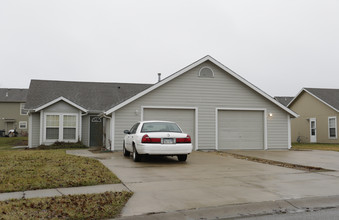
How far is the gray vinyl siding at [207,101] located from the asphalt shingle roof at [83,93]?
6.74 m

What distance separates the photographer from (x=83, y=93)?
24.9 meters

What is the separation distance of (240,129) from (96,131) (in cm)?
1000

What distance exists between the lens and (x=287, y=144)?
17.8 meters

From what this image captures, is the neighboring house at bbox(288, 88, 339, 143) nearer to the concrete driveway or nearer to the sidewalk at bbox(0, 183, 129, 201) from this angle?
the concrete driveway

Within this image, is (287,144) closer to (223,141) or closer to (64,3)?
(223,141)

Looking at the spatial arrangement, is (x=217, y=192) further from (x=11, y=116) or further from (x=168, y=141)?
(x=11, y=116)

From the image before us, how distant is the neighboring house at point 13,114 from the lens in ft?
146

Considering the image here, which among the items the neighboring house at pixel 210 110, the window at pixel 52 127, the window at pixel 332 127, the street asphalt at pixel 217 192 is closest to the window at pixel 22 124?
the window at pixel 52 127

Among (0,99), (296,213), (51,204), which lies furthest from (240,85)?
(0,99)

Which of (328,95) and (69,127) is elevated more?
(328,95)

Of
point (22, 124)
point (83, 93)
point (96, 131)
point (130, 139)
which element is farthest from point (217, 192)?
point (22, 124)

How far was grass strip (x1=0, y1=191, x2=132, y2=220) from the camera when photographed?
15.4ft

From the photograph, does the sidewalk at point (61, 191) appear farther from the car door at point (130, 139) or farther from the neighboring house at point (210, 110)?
the neighboring house at point (210, 110)

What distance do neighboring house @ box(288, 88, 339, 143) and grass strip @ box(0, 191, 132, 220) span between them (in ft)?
80.8
